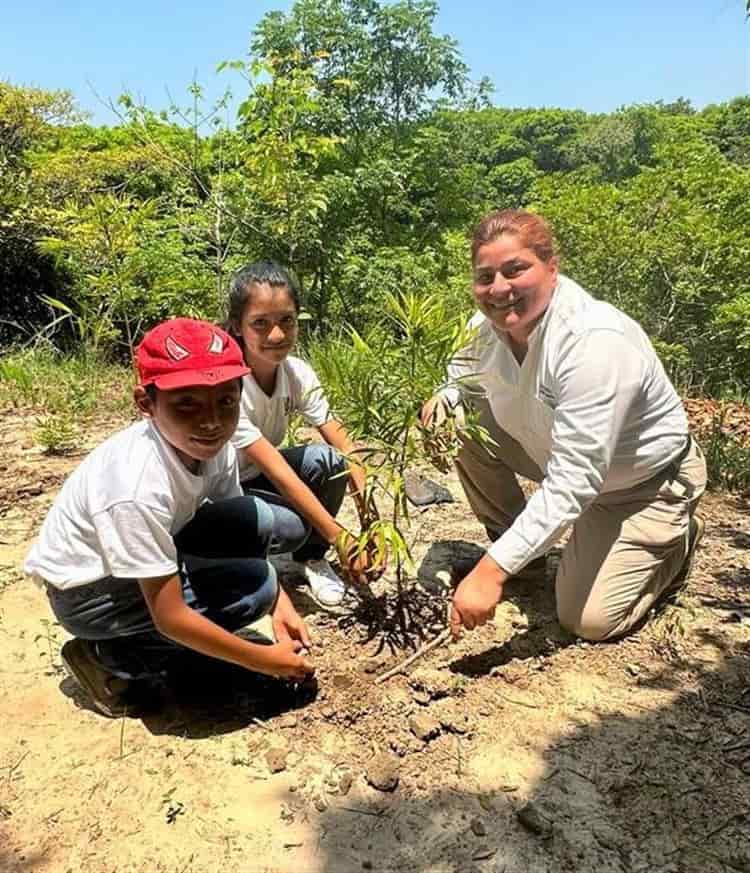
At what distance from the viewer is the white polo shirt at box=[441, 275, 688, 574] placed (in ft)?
6.71

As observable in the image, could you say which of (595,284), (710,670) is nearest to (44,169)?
(595,284)

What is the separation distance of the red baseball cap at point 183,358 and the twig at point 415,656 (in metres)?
1.04

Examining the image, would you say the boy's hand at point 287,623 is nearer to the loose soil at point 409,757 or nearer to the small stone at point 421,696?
the loose soil at point 409,757

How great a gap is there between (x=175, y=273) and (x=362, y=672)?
233 inches

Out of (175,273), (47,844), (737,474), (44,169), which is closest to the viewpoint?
(47,844)

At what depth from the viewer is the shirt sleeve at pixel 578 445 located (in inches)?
80.1

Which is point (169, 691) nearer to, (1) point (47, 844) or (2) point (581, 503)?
(1) point (47, 844)

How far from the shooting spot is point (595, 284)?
10.9 m

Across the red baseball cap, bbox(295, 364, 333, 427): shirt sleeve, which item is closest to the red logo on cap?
the red baseball cap

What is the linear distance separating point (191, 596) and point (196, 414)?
570 mm

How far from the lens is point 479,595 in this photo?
1.98 meters

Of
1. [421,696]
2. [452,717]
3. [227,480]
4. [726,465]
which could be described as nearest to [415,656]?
[421,696]

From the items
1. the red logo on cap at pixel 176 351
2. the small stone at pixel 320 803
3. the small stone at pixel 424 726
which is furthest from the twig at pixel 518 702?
the red logo on cap at pixel 176 351

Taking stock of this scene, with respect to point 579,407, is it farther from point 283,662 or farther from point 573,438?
point 283,662
